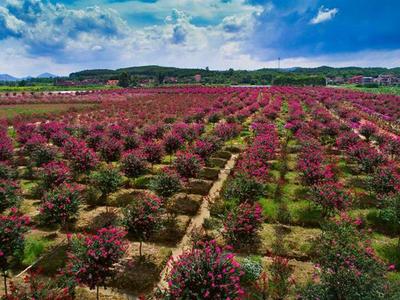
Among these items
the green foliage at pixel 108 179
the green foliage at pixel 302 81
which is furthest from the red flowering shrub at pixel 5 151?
the green foliage at pixel 302 81

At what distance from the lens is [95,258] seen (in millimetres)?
5922

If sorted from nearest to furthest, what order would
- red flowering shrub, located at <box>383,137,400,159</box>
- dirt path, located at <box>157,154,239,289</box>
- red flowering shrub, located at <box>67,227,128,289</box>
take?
red flowering shrub, located at <box>67,227,128,289</box> → dirt path, located at <box>157,154,239,289</box> → red flowering shrub, located at <box>383,137,400,159</box>

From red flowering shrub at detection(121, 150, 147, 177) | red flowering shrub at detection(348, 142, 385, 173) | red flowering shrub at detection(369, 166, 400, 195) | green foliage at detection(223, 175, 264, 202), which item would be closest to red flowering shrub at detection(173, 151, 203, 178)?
red flowering shrub at detection(121, 150, 147, 177)

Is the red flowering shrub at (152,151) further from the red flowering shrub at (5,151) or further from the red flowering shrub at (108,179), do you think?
the red flowering shrub at (5,151)

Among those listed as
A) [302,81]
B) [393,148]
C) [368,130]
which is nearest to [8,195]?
[393,148]

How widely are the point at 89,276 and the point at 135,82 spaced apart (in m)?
128

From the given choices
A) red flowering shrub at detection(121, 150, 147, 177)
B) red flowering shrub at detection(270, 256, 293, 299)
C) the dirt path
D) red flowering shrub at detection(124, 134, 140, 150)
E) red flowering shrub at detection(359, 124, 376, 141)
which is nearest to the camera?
red flowering shrub at detection(270, 256, 293, 299)

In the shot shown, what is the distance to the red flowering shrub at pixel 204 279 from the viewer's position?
17.1 ft

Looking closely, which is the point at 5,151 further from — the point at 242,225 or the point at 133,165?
the point at 242,225

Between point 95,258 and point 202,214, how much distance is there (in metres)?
6.04

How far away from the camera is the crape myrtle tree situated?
232 inches

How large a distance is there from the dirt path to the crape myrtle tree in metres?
1.30

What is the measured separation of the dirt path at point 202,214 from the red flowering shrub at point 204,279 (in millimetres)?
802

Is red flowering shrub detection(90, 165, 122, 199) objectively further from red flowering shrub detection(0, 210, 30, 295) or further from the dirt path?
red flowering shrub detection(0, 210, 30, 295)
